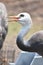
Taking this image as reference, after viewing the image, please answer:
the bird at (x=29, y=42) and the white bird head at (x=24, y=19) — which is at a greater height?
the white bird head at (x=24, y=19)

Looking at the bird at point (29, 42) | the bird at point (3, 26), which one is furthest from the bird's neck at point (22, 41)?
the bird at point (3, 26)

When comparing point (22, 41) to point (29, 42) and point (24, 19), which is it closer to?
point (29, 42)

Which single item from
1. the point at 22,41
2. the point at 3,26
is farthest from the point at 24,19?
the point at 3,26

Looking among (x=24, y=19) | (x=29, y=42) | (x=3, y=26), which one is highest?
(x=24, y=19)

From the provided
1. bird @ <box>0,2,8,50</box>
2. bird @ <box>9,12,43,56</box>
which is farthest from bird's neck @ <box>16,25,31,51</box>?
bird @ <box>0,2,8,50</box>

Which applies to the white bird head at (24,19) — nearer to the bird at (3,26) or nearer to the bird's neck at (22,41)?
the bird's neck at (22,41)

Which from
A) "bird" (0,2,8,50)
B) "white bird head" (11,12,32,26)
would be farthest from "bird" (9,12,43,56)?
"bird" (0,2,8,50)

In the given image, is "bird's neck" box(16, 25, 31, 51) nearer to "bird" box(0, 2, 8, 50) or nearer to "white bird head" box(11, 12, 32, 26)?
"white bird head" box(11, 12, 32, 26)

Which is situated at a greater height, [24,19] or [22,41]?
[24,19]

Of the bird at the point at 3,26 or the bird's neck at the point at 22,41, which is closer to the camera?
the bird's neck at the point at 22,41

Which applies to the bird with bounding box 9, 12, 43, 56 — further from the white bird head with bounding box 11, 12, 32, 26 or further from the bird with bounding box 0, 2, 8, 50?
the bird with bounding box 0, 2, 8, 50

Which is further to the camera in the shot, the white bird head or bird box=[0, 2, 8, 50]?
bird box=[0, 2, 8, 50]

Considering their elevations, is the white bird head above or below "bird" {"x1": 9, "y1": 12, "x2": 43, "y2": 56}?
above

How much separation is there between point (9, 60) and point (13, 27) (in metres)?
2.98
